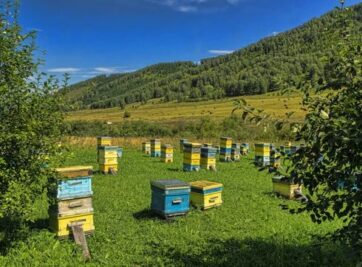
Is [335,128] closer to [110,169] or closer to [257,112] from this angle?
[257,112]

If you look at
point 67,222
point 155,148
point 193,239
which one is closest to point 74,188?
point 67,222

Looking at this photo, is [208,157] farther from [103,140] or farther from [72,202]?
[72,202]

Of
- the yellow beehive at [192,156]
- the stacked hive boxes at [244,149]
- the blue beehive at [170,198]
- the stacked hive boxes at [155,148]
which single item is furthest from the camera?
the stacked hive boxes at [244,149]

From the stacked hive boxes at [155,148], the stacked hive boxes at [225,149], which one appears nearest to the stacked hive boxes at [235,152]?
the stacked hive boxes at [225,149]

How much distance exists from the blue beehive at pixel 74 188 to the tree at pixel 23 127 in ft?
1.82

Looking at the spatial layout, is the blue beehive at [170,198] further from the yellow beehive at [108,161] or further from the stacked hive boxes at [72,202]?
the yellow beehive at [108,161]

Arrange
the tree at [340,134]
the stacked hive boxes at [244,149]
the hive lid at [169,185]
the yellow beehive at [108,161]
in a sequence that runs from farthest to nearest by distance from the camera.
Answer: the stacked hive boxes at [244,149] < the yellow beehive at [108,161] < the hive lid at [169,185] < the tree at [340,134]

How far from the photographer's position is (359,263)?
4.14 m

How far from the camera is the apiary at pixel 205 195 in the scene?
433 inches

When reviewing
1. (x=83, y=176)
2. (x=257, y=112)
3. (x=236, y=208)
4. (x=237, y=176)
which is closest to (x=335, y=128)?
(x=257, y=112)

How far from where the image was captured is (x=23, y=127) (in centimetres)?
Result: 682

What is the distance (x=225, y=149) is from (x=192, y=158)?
5094 millimetres

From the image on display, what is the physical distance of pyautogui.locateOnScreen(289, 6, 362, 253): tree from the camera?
420 cm

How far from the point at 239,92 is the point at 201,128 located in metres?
88.8
